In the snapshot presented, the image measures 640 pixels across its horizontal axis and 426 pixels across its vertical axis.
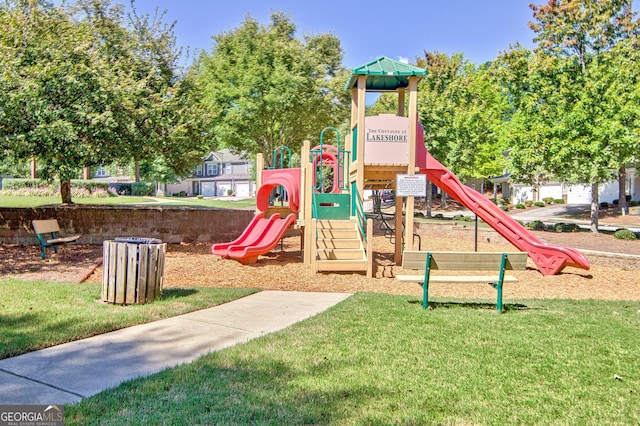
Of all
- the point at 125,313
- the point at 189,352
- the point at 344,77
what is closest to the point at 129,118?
the point at 125,313

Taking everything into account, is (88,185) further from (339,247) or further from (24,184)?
(339,247)

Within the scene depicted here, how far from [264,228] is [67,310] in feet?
20.4

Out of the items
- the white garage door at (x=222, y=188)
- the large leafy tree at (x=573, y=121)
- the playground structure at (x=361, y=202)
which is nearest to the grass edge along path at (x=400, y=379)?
the playground structure at (x=361, y=202)

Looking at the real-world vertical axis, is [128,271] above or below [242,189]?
below

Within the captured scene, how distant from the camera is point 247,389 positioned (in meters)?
3.72

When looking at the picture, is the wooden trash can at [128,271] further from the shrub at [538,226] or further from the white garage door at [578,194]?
the white garage door at [578,194]

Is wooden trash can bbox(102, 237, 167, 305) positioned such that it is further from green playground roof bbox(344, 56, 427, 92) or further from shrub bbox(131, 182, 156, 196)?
shrub bbox(131, 182, 156, 196)

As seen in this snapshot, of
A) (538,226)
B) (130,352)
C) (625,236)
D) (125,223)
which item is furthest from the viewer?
(538,226)

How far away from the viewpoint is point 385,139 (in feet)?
38.2

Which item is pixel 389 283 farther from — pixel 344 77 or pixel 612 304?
pixel 344 77

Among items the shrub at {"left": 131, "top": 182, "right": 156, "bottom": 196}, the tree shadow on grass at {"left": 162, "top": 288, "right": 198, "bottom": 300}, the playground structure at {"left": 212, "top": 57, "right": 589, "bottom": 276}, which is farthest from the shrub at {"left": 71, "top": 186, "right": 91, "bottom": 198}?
the tree shadow on grass at {"left": 162, "top": 288, "right": 198, "bottom": 300}

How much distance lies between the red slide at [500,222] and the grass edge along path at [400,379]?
550 cm
